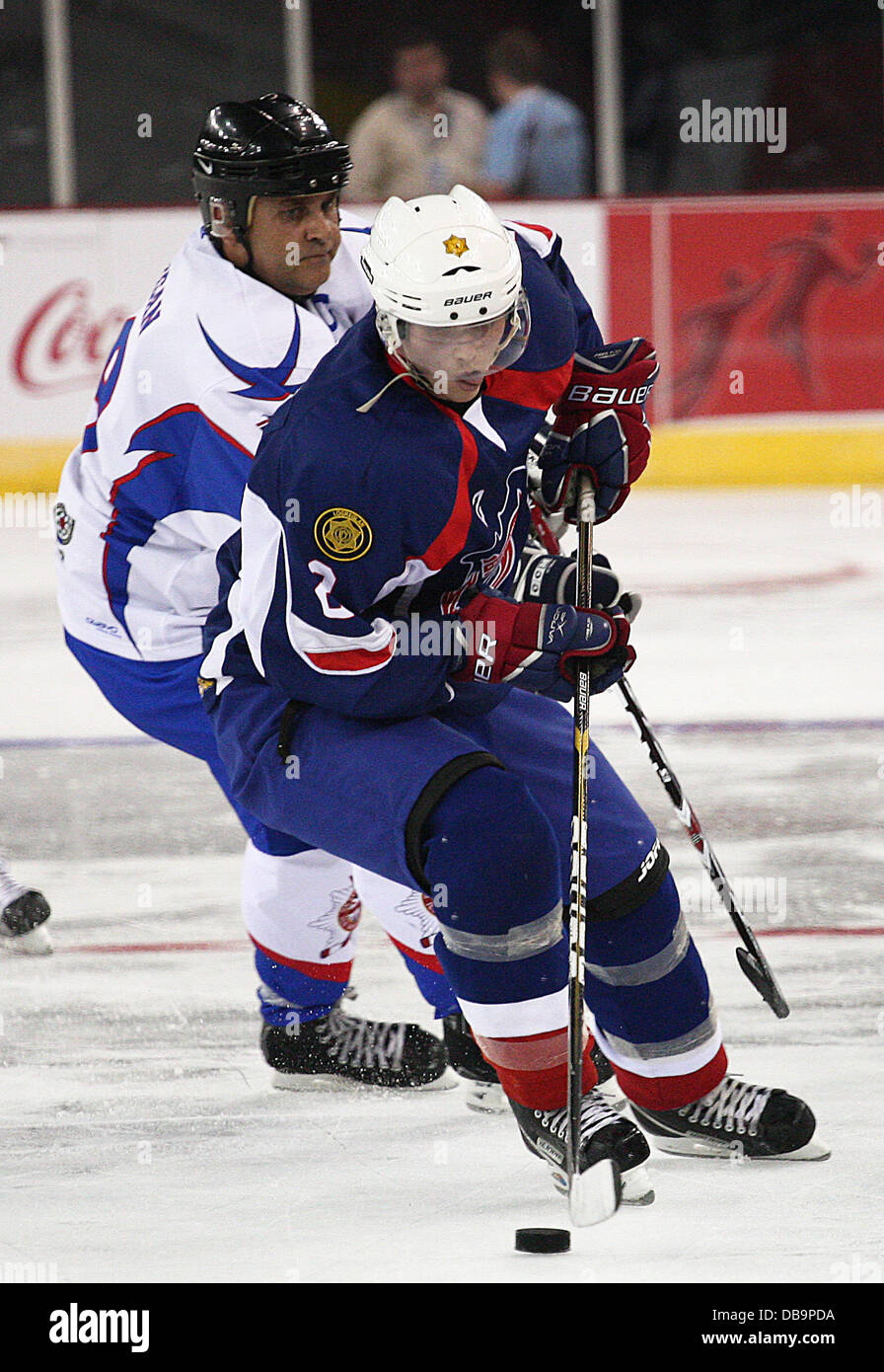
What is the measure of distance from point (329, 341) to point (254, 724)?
66 cm

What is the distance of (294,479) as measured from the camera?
94.7 inches

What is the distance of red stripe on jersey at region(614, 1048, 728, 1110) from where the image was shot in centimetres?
271

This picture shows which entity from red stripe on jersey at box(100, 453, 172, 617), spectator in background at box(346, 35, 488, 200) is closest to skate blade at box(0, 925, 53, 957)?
red stripe on jersey at box(100, 453, 172, 617)

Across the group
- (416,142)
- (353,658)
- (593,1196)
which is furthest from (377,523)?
(416,142)

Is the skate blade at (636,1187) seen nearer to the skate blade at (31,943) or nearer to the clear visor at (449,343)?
the clear visor at (449,343)

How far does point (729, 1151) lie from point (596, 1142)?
288 mm

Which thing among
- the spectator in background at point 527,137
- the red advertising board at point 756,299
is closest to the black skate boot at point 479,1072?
the red advertising board at point 756,299

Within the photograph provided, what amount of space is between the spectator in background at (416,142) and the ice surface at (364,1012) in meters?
3.57

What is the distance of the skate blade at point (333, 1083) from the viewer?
3064mm

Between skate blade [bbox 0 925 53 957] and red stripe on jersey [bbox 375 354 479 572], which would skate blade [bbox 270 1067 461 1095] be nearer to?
skate blade [bbox 0 925 53 957]

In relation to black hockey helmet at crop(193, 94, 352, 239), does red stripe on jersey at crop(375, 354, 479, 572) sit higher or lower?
lower

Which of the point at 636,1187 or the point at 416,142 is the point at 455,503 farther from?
the point at 416,142

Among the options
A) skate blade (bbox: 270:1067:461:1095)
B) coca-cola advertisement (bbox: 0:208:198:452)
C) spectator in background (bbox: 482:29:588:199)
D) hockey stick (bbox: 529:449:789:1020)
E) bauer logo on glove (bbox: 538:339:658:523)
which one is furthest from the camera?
spectator in background (bbox: 482:29:588:199)

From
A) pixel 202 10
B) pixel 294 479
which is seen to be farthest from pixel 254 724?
pixel 202 10
